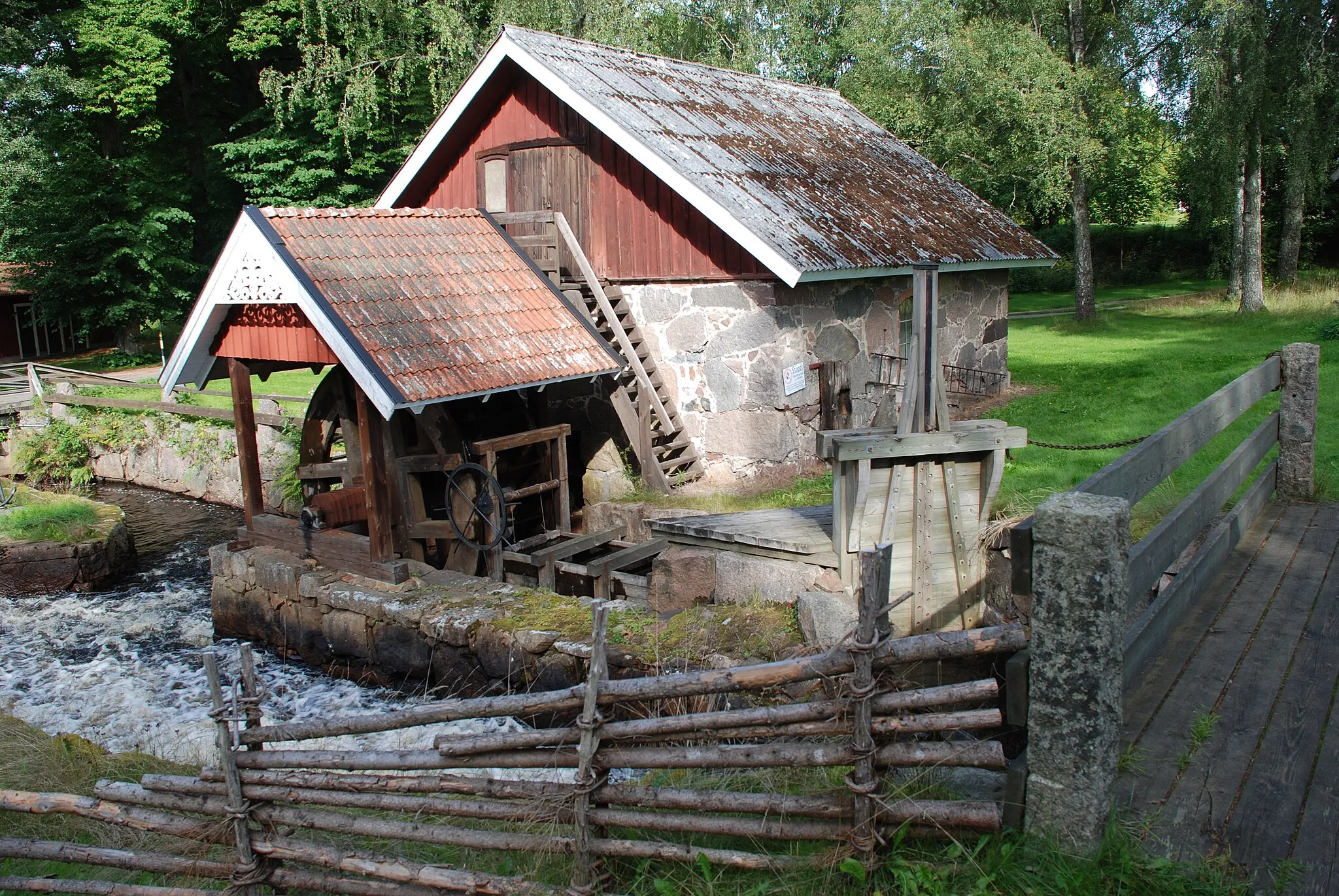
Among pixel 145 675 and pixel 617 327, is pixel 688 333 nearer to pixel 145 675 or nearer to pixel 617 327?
pixel 617 327

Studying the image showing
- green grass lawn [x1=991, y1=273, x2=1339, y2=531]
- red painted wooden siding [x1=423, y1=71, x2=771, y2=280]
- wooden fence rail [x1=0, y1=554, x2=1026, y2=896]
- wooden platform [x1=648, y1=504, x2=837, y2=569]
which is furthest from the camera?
Answer: red painted wooden siding [x1=423, y1=71, x2=771, y2=280]

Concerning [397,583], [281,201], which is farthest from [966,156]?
[397,583]

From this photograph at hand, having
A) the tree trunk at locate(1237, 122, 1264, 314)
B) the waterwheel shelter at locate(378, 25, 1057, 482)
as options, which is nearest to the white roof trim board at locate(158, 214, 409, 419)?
the waterwheel shelter at locate(378, 25, 1057, 482)

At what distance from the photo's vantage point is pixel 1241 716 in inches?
145

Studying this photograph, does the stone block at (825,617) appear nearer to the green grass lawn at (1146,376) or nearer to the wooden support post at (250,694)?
the green grass lawn at (1146,376)

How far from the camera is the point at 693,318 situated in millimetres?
11297

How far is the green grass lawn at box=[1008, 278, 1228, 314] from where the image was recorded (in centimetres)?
2706

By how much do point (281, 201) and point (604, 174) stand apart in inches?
680

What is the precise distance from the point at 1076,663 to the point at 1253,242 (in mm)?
20354

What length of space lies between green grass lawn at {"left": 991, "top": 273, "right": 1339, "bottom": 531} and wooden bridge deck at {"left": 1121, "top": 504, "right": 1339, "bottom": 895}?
264cm

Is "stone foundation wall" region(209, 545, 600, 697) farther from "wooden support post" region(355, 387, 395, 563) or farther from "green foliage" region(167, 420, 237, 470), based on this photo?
"green foliage" region(167, 420, 237, 470)

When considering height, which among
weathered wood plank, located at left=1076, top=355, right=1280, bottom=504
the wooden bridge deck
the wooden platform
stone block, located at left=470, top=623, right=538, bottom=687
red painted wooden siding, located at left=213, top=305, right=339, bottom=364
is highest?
red painted wooden siding, located at left=213, top=305, right=339, bottom=364

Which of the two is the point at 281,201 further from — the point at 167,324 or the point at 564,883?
the point at 564,883

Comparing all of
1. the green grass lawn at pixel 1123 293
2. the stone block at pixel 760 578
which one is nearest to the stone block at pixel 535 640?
the stone block at pixel 760 578
